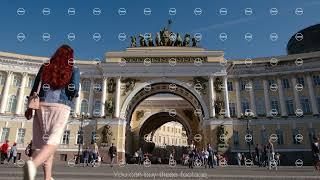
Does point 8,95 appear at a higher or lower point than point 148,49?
lower

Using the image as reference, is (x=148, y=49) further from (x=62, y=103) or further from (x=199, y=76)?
(x=62, y=103)

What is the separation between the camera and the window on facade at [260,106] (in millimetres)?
42000

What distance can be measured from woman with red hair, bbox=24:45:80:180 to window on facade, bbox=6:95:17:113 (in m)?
41.8

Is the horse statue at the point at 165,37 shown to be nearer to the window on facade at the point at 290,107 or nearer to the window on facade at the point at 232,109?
the window on facade at the point at 232,109

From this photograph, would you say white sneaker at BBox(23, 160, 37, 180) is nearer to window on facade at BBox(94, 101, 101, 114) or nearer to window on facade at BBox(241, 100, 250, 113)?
window on facade at BBox(94, 101, 101, 114)

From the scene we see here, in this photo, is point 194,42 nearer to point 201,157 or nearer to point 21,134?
point 201,157

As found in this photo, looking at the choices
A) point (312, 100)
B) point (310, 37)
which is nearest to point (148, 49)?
point (312, 100)

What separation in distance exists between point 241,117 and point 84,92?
23027 mm

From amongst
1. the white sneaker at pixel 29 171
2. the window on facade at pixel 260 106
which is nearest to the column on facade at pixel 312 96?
the window on facade at pixel 260 106

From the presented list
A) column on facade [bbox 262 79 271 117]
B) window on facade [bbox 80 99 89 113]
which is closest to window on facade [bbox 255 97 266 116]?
column on facade [bbox 262 79 271 117]

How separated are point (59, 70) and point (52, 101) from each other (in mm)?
543

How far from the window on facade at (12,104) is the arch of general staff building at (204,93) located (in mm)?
545

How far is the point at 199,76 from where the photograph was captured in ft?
140

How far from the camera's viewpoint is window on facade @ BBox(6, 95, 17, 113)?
1656 inches
